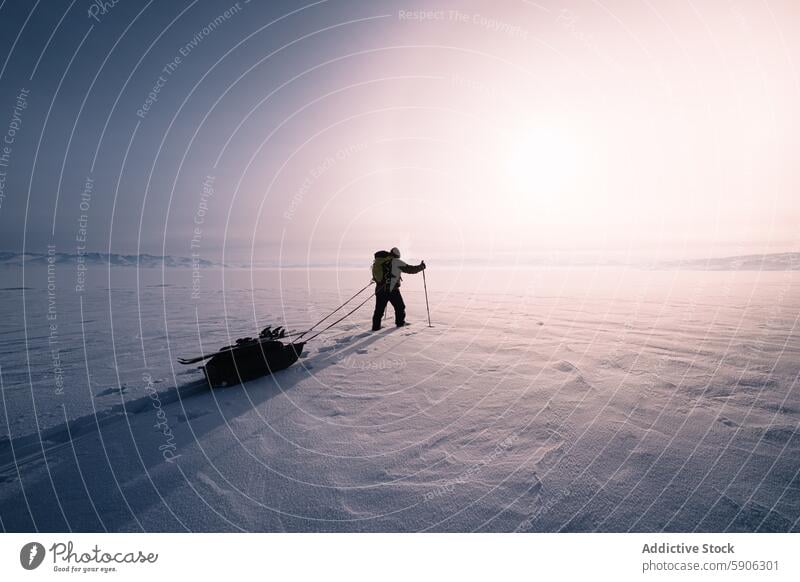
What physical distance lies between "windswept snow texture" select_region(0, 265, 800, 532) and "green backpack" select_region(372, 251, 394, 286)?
280 centimetres

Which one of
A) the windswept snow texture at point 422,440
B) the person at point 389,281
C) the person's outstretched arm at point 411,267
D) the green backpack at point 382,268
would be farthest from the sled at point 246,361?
the person's outstretched arm at point 411,267

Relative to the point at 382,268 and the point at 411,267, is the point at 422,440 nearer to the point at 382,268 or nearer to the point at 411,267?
the point at 382,268

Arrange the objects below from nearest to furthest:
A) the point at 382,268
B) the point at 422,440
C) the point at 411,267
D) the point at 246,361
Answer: the point at 422,440, the point at 246,361, the point at 382,268, the point at 411,267

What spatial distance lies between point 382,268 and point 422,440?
6.73 m

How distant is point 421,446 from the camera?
11.6 feet

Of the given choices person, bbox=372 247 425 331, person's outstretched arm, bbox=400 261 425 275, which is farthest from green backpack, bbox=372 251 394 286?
person's outstretched arm, bbox=400 261 425 275

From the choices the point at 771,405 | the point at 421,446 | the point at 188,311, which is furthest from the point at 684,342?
the point at 188,311

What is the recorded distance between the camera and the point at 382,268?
9.87m

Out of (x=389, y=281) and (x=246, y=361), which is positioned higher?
(x=389, y=281)

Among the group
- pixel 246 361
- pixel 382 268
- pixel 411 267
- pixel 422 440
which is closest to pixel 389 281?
pixel 382 268

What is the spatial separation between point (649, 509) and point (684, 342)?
674 centimetres

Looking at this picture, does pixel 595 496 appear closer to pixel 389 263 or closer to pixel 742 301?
pixel 389 263

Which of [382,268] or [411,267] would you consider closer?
[382,268]
